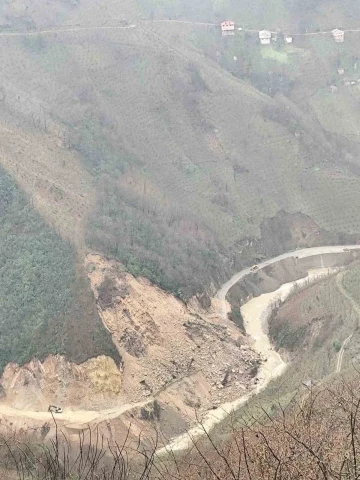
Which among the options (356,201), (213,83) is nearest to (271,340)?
(356,201)

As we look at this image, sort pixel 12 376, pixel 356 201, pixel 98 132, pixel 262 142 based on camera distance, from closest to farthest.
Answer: pixel 12 376 → pixel 98 132 → pixel 356 201 → pixel 262 142

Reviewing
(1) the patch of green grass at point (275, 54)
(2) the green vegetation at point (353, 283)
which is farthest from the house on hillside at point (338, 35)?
(2) the green vegetation at point (353, 283)

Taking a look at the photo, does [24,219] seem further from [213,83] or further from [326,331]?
[213,83]

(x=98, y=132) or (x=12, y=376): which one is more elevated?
(x=98, y=132)

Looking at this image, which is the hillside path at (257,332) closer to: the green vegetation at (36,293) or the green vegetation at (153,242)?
the green vegetation at (153,242)

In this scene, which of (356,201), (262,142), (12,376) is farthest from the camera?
(262,142)

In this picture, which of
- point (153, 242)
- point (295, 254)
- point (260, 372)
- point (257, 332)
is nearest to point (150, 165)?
point (153, 242)

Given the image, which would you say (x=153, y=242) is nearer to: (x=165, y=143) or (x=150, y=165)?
(x=150, y=165)
